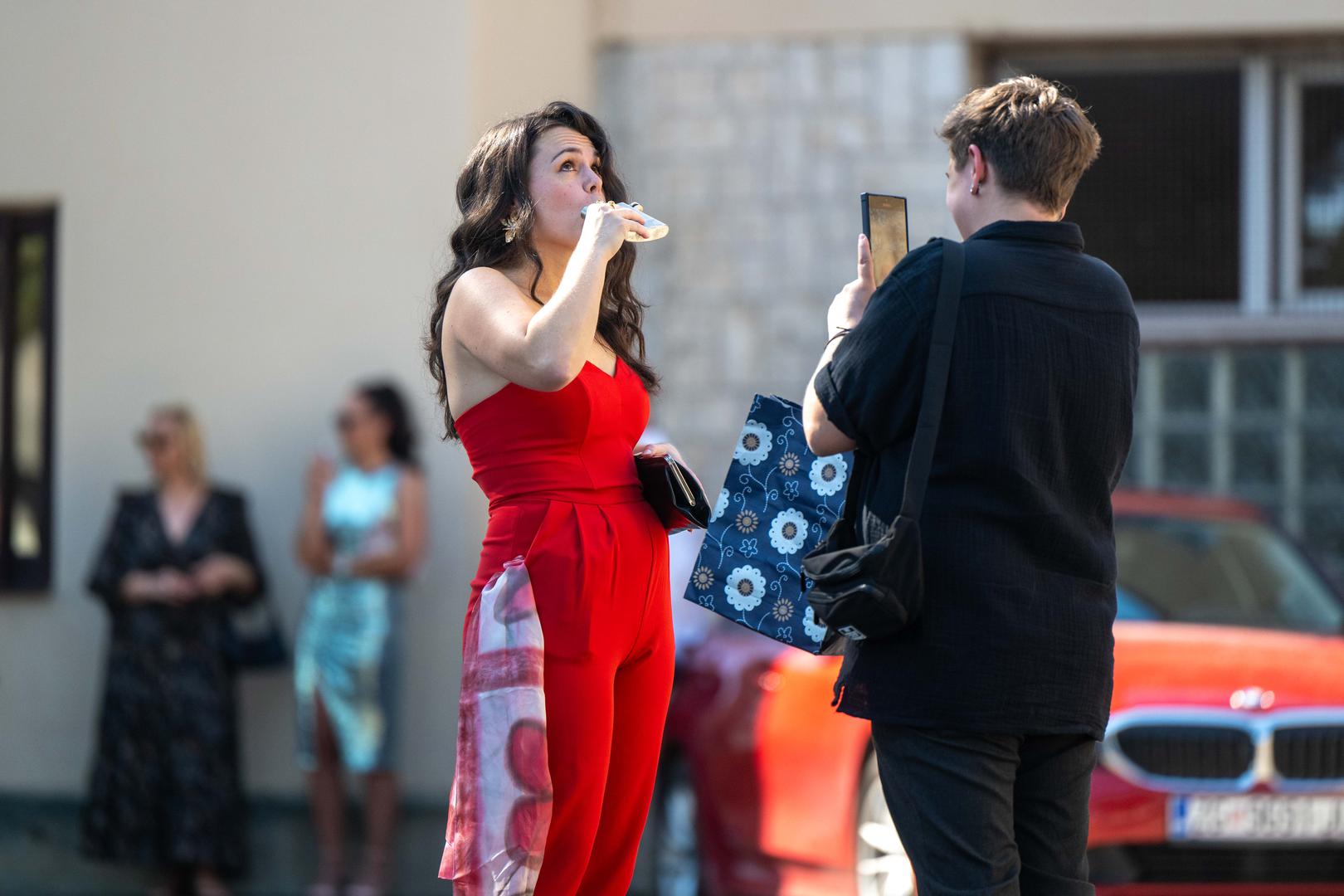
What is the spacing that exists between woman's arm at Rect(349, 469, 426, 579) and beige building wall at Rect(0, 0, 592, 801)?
1.15 feet

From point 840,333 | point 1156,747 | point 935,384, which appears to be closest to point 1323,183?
Answer: point 1156,747

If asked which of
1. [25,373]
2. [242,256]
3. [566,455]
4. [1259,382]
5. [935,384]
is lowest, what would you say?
[566,455]

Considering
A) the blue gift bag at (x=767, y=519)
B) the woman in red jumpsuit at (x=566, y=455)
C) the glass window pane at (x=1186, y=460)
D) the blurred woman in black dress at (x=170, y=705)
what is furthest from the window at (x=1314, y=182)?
the woman in red jumpsuit at (x=566, y=455)

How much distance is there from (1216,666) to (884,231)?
2.89 meters

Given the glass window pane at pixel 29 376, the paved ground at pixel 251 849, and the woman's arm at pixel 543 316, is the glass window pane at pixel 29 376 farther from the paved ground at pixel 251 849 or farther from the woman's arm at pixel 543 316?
the woman's arm at pixel 543 316

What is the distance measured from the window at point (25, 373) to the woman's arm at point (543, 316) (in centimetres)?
577

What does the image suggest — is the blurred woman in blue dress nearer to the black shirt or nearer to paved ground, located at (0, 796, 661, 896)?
paved ground, located at (0, 796, 661, 896)

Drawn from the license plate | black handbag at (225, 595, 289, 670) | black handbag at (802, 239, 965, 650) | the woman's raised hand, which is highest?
the woman's raised hand

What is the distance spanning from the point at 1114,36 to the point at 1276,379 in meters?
2.06

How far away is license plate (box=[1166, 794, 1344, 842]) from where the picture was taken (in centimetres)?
510

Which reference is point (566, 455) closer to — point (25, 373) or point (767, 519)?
point (767, 519)

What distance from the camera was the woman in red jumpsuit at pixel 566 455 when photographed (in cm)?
303

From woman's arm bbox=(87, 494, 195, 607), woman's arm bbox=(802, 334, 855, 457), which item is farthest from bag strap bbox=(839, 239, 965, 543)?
woman's arm bbox=(87, 494, 195, 607)

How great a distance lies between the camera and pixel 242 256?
8.06 meters
